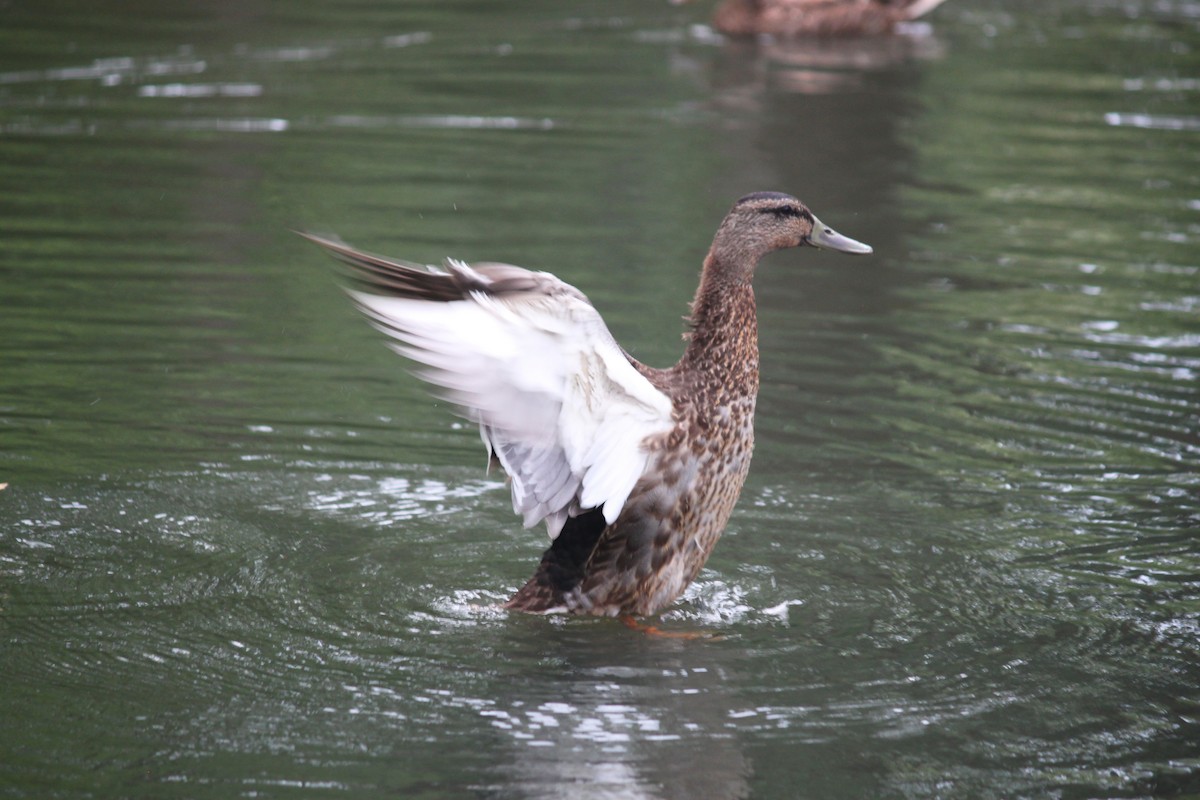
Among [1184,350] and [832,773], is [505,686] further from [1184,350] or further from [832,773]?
[1184,350]

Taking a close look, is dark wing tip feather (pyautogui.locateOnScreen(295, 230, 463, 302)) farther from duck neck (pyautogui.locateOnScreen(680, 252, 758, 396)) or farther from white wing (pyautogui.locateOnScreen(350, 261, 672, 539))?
duck neck (pyautogui.locateOnScreen(680, 252, 758, 396))

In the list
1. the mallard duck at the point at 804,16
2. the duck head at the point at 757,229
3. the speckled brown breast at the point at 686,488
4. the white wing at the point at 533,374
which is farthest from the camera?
the mallard duck at the point at 804,16

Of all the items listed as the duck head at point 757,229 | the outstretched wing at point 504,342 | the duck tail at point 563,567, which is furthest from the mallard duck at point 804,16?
the outstretched wing at point 504,342

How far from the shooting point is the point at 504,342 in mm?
4742

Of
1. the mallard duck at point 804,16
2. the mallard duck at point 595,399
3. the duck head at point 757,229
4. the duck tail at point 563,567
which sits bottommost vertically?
the duck tail at point 563,567

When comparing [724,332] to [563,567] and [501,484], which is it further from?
[501,484]

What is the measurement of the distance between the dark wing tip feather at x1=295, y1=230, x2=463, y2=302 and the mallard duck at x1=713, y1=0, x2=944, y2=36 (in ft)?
45.1

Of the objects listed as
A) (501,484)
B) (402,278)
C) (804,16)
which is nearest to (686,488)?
(402,278)

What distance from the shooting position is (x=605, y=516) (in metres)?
5.21

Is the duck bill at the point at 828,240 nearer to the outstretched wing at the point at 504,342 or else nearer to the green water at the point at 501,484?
the green water at the point at 501,484

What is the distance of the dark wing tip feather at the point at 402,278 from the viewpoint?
471 cm

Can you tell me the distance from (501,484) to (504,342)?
2.19 m

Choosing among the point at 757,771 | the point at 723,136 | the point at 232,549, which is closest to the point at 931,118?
the point at 723,136

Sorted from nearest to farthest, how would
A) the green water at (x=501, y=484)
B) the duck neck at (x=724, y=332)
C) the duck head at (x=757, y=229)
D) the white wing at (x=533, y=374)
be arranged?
the green water at (x=501, y=484) < the white wing at (x=533, y=374) < the duck neck at (x=724, y=332) < the duck head at (x=757, y=229)
